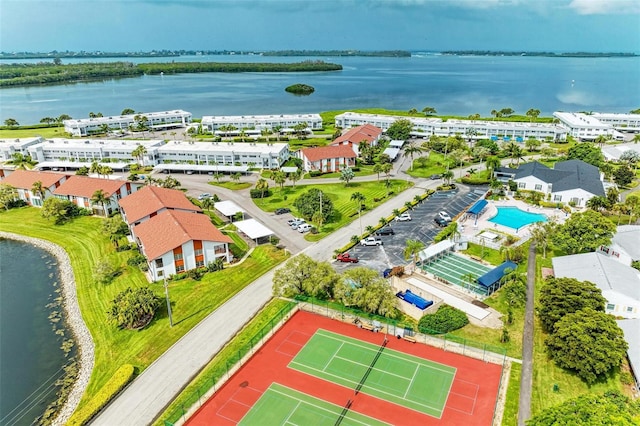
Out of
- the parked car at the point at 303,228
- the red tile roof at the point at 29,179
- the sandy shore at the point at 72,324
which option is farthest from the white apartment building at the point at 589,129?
the red tile roof at the point at 29,179

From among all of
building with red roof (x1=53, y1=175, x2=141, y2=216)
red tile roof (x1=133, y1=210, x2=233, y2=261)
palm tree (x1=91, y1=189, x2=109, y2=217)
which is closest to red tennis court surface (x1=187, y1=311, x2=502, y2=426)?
red tile roof (x1=133, y1=210, x2=233, y2=261)

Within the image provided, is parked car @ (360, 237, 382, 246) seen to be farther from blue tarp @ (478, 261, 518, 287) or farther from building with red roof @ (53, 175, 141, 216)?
building with red roof @ (53, 175, 141, 216)

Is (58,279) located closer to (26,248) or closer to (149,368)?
(26,248)

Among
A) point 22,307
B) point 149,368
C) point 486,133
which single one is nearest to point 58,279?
point 22,307

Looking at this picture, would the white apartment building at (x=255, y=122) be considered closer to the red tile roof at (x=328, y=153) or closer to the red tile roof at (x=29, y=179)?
the red tile roof at (x=328, y=153)

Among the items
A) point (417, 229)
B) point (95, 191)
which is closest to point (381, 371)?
point (417, 229)

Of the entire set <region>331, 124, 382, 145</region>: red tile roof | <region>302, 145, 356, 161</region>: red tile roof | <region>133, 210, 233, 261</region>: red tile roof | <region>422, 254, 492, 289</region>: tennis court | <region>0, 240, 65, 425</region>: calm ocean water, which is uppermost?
<region>331, 124, 382, 145</region>: red tile roof

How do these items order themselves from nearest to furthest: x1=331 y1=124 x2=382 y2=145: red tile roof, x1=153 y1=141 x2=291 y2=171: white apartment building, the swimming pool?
the swimming pool, x1=153 y1=141 x2=291 y2=171: white apartment building, x1=331 y1=124 x2=382 y2=145: red tile roof
